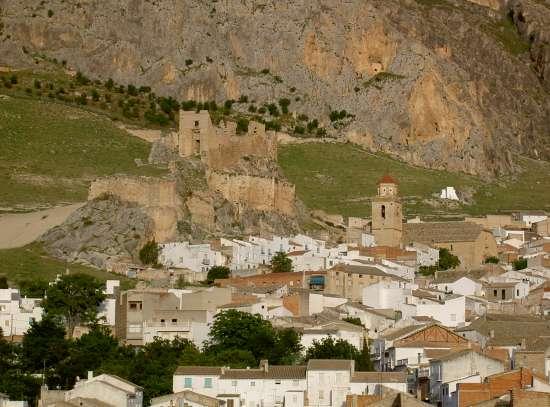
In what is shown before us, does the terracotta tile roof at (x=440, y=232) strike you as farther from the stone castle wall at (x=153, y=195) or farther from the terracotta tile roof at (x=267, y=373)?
the terracotta tile roof at (x=267, y=373)

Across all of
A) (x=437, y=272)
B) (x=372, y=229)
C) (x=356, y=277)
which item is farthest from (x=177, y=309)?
(x=372, y=229)

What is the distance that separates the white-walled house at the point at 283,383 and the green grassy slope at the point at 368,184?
64018 millimetres

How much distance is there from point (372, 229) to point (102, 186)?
1621cm

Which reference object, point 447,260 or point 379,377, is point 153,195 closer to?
point 447,260

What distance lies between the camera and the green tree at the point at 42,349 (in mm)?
→ 74062

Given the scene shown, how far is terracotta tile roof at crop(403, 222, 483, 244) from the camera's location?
115688 mm

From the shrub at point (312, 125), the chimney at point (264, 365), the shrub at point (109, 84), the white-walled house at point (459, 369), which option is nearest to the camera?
the white-walled house at point (459, 369)

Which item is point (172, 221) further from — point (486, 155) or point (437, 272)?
point (486, 155)

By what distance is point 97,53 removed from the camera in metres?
161

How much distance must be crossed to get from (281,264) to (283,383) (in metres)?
34.4

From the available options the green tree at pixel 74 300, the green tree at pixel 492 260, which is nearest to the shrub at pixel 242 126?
the green tree at pixel 492 260

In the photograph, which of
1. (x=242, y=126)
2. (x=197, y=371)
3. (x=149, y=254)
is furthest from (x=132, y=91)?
(x=197, y=371)

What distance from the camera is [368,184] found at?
14050cm

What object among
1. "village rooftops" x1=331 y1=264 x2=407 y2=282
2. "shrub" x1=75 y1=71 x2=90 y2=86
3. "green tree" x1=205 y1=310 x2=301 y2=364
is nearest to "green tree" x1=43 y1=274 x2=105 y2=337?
"green tree" x1=205 y1=310 x2=301 y2=364
